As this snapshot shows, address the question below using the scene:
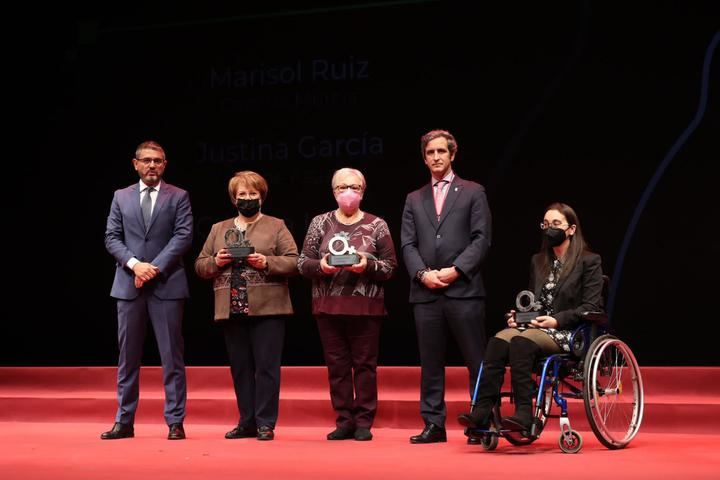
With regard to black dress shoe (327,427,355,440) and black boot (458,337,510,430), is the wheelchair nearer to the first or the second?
black boot (458,337,510,430)

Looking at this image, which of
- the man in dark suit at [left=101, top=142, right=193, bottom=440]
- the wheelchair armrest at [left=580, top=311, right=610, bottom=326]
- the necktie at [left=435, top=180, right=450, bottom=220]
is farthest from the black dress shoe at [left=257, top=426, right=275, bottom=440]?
the wheelchair armrest at [left=580, top=311, right=610, bottom=326]

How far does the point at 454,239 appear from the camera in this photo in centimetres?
443

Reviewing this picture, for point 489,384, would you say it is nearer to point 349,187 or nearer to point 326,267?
point 326,267

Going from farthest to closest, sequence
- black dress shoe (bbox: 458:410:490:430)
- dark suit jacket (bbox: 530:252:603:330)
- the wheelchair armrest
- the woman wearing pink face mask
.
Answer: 1. the woman wearing pink face mask
2. dark suit jacket (bbox: 530:252:603:330)
3. the wheelchair armrest
4. black dress shoe (bbox: 458:410:490:430)

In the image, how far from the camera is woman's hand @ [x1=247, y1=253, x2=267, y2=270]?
448 centimetres

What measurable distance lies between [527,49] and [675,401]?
219 centimetres

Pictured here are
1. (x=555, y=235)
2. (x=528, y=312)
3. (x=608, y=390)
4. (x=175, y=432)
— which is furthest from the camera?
(x=175, y=432)

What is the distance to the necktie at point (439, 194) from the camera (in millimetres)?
4527

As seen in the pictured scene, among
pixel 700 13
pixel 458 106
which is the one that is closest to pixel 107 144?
pixel 458 106

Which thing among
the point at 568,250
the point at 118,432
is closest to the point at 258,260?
the point at 118,432

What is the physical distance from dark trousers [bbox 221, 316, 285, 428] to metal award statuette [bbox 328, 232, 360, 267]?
0.43 m

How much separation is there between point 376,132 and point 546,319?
241 centimetres

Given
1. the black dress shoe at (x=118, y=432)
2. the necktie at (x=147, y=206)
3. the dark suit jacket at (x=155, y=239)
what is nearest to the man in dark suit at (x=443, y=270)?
the dark suit jacket at (x=155, y=239)

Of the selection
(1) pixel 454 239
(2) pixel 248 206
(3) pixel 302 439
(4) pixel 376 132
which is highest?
(4) pixel 376 132
